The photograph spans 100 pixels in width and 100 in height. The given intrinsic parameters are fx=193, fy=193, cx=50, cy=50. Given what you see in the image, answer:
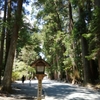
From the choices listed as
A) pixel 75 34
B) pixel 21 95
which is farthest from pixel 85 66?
pixel 21 95

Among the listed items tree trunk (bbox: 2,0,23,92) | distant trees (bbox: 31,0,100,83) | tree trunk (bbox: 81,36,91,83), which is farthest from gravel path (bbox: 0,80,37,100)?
tree trunk (bbox: 81,36,91,83)

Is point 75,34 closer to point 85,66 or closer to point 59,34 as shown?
point 85,66

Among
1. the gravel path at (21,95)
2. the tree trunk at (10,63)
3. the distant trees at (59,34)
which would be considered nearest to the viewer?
the gravel path at (21,95)

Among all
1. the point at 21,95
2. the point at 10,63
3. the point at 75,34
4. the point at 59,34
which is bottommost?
the point at 21,95

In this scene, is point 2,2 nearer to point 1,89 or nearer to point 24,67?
point 1,89

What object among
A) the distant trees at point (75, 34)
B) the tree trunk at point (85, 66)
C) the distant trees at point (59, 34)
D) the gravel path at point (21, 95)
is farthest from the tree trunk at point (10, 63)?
the tree trunk at point (85, 66)

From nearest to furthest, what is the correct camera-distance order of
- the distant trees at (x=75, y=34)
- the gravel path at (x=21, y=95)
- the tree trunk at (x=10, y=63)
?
the gravel path at (x=21, y=95), the tree trunk at (x=10, y=63), the distant trees at (x=75, y=34)

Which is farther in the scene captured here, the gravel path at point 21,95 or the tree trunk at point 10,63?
the tree trunk at point 10,63

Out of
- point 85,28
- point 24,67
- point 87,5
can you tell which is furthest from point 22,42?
point 24,67

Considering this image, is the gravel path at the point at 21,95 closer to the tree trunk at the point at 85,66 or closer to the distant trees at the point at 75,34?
the distant trees at the point at 75,34

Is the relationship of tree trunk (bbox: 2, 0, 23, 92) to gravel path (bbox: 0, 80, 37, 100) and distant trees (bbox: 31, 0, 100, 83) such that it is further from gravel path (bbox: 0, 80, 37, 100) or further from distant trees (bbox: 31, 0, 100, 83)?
distant trees (bbox: 31, 0, 100, 83)

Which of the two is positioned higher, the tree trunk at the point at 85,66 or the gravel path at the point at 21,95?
the tree trunk at the point at 85,66

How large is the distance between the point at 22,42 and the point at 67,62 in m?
11.8

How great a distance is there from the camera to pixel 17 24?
575 inches
